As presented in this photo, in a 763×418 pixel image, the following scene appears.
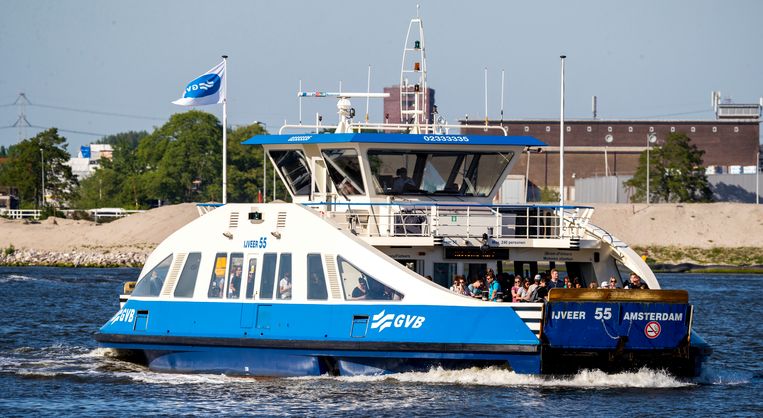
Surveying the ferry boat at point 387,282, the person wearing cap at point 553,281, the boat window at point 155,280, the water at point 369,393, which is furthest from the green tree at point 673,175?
the boat window at point 155,280

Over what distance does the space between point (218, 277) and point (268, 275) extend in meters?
0.96

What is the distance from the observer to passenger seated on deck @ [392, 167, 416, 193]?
74.9 ft

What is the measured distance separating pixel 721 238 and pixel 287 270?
228 feet

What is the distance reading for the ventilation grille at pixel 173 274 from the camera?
21578mm

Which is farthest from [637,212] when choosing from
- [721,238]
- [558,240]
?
[558,240]

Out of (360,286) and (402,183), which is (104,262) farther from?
(360,286)

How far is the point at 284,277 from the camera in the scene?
20.8 m

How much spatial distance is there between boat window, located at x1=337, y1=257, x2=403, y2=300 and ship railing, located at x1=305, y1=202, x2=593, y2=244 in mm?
1142

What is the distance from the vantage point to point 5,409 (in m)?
19.0

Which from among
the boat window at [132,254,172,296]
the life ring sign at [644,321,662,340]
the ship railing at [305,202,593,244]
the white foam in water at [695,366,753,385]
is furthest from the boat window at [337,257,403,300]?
the white foam in water at [695,366,753,385]

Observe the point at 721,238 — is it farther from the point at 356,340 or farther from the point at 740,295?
the point at 356,340

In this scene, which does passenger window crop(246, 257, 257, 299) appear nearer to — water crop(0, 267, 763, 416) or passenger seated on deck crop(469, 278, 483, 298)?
water crop(0, 267, 763, 416)

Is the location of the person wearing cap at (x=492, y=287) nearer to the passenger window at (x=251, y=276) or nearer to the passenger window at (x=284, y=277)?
the passenger window at (x=284, y=277)

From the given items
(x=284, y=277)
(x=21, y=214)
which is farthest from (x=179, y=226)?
(x=284, y=277)
